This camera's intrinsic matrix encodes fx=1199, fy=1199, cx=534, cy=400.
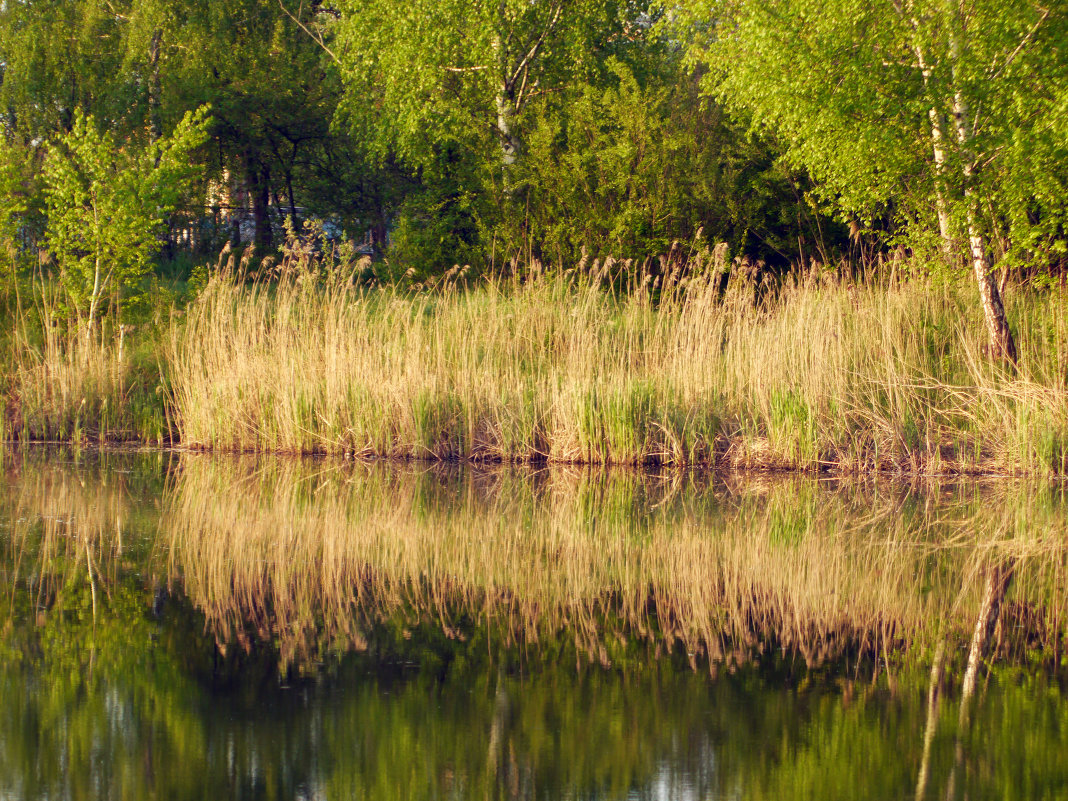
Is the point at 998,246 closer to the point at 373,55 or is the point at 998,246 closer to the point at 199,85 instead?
the point at 373,55

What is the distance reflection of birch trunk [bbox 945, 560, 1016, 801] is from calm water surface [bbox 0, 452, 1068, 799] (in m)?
0.03

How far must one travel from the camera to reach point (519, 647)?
166 inches

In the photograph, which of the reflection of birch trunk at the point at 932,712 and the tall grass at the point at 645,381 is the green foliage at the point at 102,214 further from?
the reflection of birch trunk at the point at 932,712

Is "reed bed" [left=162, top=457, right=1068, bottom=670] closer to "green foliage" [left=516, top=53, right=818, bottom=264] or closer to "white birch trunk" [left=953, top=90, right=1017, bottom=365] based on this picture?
"white birch trunk" [left=953, top=90, right=1017, bottom=365]

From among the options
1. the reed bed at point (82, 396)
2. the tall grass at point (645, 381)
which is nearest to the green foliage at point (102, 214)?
the reed bed at point (82, 396)

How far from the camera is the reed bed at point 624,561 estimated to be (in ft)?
14.7

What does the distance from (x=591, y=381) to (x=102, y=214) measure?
5.80 m

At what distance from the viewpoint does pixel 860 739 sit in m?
3.32

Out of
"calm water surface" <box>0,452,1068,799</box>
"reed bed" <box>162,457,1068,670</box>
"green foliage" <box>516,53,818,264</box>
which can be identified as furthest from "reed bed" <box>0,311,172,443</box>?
"green foliage" <box>516,53,818,264</box>

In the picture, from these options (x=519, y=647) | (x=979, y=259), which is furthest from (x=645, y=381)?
(x=519, y=647)

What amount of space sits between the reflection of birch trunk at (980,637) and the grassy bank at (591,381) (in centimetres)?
342

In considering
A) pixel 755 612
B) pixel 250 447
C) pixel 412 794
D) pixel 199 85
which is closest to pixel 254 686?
pixel 412 794

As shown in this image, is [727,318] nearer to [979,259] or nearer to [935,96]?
[979,259]

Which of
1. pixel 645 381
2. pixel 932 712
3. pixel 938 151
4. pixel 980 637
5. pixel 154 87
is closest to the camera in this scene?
pixel 932 712
